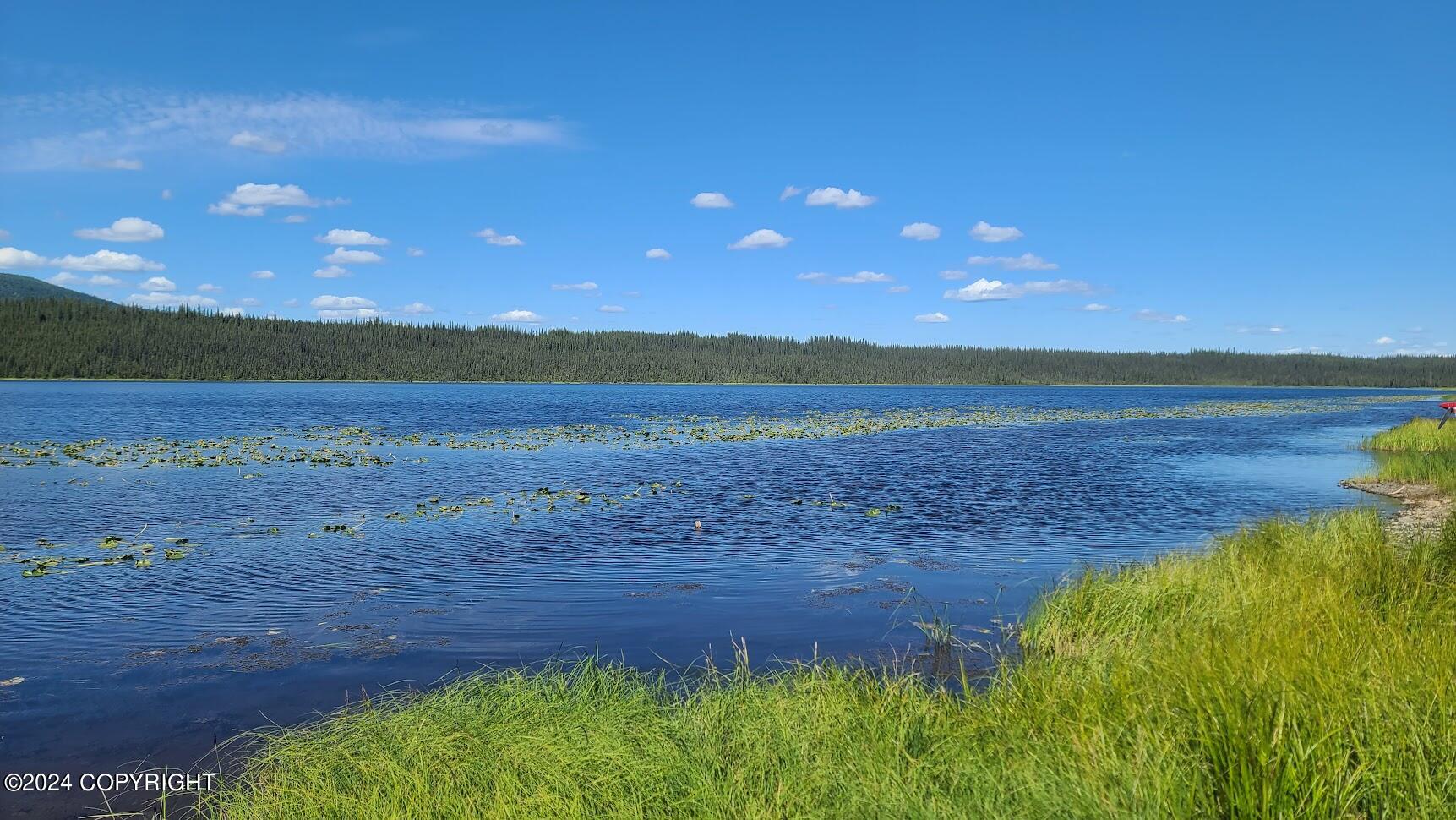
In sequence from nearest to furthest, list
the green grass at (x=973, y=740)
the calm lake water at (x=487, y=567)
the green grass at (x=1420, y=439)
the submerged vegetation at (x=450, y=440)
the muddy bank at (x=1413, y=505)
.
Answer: the green grass at (x=973, y=740)
the calm lake water at (x=487, y=567)
the muddy bank at (x=1413, y=505)
the green grass at (x=1420, y=439)
the submerged vegetation at (x=450, y=440)

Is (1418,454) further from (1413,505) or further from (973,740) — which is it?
(973,740)

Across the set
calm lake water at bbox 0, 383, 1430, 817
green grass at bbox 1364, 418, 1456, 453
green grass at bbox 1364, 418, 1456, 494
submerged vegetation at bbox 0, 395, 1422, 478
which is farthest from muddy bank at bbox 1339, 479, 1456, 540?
submerged vegetation at bbox 0, 395, 1422, 478

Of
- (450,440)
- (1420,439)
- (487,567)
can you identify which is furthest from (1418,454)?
(450,440)

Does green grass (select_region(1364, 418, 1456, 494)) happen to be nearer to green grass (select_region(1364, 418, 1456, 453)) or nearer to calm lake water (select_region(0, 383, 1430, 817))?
green grass (select_region(1364, 418, 1456, 453))

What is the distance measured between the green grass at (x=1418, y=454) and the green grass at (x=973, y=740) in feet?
72.6

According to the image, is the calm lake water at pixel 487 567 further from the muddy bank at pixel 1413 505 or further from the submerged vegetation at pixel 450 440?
the submerged vegetation at pixel 450 440

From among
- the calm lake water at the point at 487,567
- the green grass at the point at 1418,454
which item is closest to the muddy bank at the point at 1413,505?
the green grass at the point at 1418,454

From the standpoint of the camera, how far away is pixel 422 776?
21.2 ft

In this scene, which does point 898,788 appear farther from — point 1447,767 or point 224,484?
point 224,484

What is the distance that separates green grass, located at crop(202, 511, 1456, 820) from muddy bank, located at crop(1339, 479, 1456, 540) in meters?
8.80

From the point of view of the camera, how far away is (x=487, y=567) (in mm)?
16953

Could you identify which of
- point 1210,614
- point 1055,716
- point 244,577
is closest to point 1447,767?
point 1055,716

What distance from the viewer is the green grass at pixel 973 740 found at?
509 cm

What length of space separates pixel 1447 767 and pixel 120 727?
37.3ft
